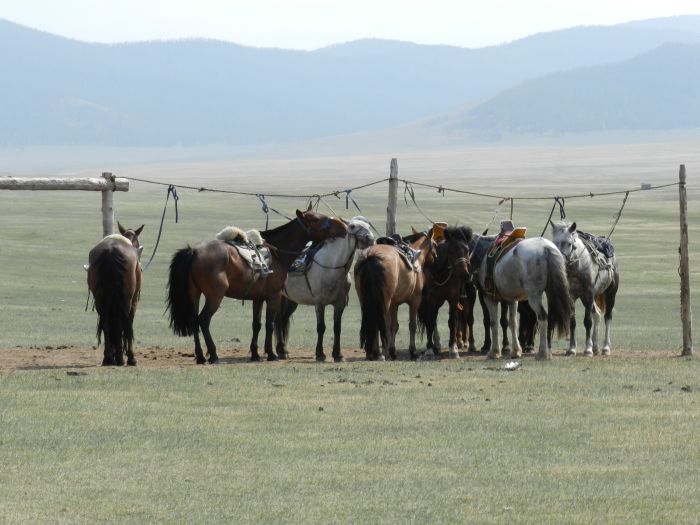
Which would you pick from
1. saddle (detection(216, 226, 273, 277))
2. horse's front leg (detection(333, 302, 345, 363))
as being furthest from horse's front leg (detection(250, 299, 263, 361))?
horse's front leg (detection(333, 302, 345, 363))

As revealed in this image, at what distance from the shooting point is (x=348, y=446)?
11.5m

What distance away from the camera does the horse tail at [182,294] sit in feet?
57.7

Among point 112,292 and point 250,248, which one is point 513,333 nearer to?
point 250,248

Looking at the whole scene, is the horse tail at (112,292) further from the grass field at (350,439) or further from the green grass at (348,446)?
the green grass at (348,446)

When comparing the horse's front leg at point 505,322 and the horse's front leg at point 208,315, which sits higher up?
the horse's front leg at point 208,315

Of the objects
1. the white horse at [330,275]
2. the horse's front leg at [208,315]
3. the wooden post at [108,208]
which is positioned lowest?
the horse's front leg at [208,315]

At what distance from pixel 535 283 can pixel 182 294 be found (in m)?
4.60

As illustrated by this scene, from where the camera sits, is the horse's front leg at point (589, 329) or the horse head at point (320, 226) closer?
the horse head at point (320, 226)

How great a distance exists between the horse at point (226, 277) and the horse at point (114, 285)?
2.17 ft

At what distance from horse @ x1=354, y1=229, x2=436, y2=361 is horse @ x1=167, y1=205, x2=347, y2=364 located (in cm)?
90

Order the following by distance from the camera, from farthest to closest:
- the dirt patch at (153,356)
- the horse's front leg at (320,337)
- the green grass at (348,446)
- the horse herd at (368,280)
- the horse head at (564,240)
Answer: the horse head at (564,240) → the horse's front leg at (320,337) → the dirt patch at (153,356) → the horse herd at (368,280) → the green grass at (348,446)

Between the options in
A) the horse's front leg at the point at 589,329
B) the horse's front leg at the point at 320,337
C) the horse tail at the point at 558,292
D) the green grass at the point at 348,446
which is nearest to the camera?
the green grass at the point at 348,446

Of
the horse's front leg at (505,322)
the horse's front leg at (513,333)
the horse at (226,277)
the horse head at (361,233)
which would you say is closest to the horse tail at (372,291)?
the horse head at (361,233)

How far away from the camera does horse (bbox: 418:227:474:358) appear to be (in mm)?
19312
